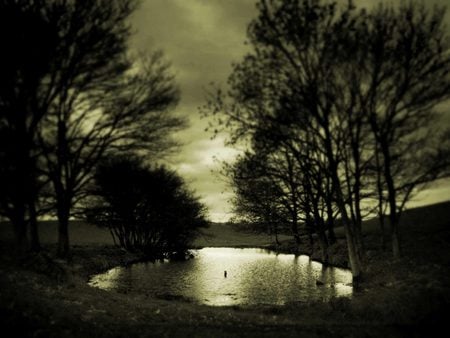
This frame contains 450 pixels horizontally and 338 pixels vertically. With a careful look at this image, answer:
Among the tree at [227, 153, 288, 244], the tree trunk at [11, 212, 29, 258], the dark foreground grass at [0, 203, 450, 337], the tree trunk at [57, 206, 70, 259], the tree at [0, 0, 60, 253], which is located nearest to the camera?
the dark foreground grass at [0, 203, 450, 337]

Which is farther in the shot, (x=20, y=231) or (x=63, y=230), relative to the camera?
(x=63, y=230)

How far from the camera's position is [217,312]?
15914mm

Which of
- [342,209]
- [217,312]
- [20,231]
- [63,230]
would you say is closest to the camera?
[217,312]

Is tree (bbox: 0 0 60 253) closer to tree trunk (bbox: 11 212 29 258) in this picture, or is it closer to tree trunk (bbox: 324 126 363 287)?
tree trunk (bbox: 11 212 29 258)

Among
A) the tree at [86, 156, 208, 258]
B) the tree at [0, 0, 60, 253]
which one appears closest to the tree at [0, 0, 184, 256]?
the tree at [0, 0, 60, 253]

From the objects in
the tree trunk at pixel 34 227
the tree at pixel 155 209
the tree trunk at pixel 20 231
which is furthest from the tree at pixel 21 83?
the tree at pixel 155 209

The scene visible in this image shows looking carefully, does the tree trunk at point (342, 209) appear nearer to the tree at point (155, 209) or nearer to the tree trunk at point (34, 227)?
the tree trunk at point (34, 227)

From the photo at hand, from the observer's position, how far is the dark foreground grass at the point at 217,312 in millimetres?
10398

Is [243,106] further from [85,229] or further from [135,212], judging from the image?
[85,229]

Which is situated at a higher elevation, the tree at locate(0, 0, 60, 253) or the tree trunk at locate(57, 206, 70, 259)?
the tree at locate(0, 0, 60, 253)

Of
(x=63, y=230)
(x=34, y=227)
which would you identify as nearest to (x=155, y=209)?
(x=63, y=230)

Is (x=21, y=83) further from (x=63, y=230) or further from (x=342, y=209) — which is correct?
(x=342, y=209)

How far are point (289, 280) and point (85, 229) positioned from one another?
4275 inches

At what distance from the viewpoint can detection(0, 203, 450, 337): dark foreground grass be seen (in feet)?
34.1
